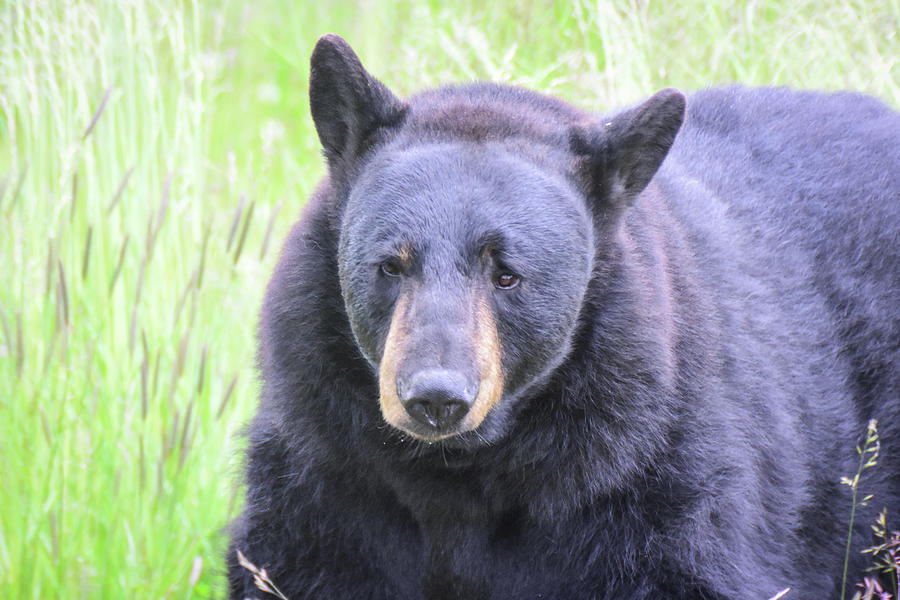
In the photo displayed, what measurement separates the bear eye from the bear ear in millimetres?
653

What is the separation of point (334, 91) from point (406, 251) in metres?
0.66

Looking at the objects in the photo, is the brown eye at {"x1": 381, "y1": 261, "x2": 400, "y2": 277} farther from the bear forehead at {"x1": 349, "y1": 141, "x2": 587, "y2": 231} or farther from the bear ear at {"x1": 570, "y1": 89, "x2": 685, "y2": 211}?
the bear ear at {"x1": 570, "y1": 89, "x2": 685, "y2": 211}

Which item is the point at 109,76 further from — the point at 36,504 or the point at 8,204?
the point at 36,504

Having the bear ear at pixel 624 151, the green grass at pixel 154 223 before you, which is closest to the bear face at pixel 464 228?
the bear ear at pixel 624 151

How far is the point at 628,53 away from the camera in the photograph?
6.23 meters

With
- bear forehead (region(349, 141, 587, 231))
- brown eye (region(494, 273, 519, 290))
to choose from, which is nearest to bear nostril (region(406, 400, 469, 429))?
brown eye (region(494, 273, 519, 290))

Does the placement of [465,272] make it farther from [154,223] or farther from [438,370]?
[154,223]

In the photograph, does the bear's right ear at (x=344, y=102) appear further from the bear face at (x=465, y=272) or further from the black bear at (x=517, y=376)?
the bear face at (x=465, y=272)

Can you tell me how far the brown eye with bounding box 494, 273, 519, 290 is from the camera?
337cm

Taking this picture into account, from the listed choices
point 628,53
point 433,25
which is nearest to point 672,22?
→ point 628,53

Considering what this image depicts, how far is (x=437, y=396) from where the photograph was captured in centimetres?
302

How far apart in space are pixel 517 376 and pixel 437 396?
1.53ft

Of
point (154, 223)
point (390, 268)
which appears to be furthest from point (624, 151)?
point (154, 223)

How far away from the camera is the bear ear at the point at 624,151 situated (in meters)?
3.55
